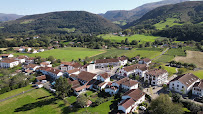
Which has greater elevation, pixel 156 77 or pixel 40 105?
pixel 156 77

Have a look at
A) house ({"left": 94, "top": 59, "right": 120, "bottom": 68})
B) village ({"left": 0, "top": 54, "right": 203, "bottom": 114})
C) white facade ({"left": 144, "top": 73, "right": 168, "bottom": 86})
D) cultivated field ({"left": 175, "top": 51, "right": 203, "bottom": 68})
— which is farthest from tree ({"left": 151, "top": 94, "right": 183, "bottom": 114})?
cultivated field ({"left": 175, "top": 51, "right": 203, "bottom": 68})

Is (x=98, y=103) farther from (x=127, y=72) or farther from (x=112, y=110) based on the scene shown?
(x=127, y=72)

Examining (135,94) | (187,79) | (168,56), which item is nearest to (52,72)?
(135,94)

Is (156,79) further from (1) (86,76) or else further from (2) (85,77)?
(2) (85,77)

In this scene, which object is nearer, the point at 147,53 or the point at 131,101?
the point at 131,101

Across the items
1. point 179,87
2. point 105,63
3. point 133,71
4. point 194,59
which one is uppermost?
point 194,59

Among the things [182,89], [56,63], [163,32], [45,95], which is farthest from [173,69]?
[163,32]
